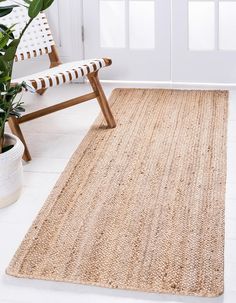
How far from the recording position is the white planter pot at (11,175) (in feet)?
8.79

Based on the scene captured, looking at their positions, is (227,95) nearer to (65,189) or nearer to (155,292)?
(65,189)

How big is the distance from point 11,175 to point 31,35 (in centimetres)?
135

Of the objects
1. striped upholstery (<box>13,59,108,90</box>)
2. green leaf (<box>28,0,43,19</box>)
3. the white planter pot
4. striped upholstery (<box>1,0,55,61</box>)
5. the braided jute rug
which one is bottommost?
the braided jute rug

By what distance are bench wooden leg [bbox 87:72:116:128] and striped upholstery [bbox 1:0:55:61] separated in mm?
513

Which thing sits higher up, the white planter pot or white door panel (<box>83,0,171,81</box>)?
white door panel (<box>83,0,171,81</box>)

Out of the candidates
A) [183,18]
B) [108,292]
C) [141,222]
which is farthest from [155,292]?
[183,18]

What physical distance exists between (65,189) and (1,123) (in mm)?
408

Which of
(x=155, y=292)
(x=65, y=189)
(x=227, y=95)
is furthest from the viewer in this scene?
(x=227, y=95)

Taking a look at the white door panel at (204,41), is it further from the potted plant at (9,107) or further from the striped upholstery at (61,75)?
the potted plant at (9,107)

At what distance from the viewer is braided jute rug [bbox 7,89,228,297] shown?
2295mm

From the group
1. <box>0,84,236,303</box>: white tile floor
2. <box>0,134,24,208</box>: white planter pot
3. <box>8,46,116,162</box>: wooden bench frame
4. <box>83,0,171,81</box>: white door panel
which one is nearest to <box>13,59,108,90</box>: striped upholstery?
<box>8,46,116,162</box>: wooden bench frame

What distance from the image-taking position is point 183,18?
4.10 m

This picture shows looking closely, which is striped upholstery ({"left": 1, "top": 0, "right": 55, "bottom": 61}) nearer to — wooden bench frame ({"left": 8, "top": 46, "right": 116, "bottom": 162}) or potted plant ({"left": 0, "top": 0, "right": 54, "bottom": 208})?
wooden bench frame ({"left": 8, "top": 46, "right": 116, "bottom": 162})

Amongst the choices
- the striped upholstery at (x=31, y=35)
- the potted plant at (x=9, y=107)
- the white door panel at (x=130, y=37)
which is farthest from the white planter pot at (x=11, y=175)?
the white door panel at (x=130, y=37)
